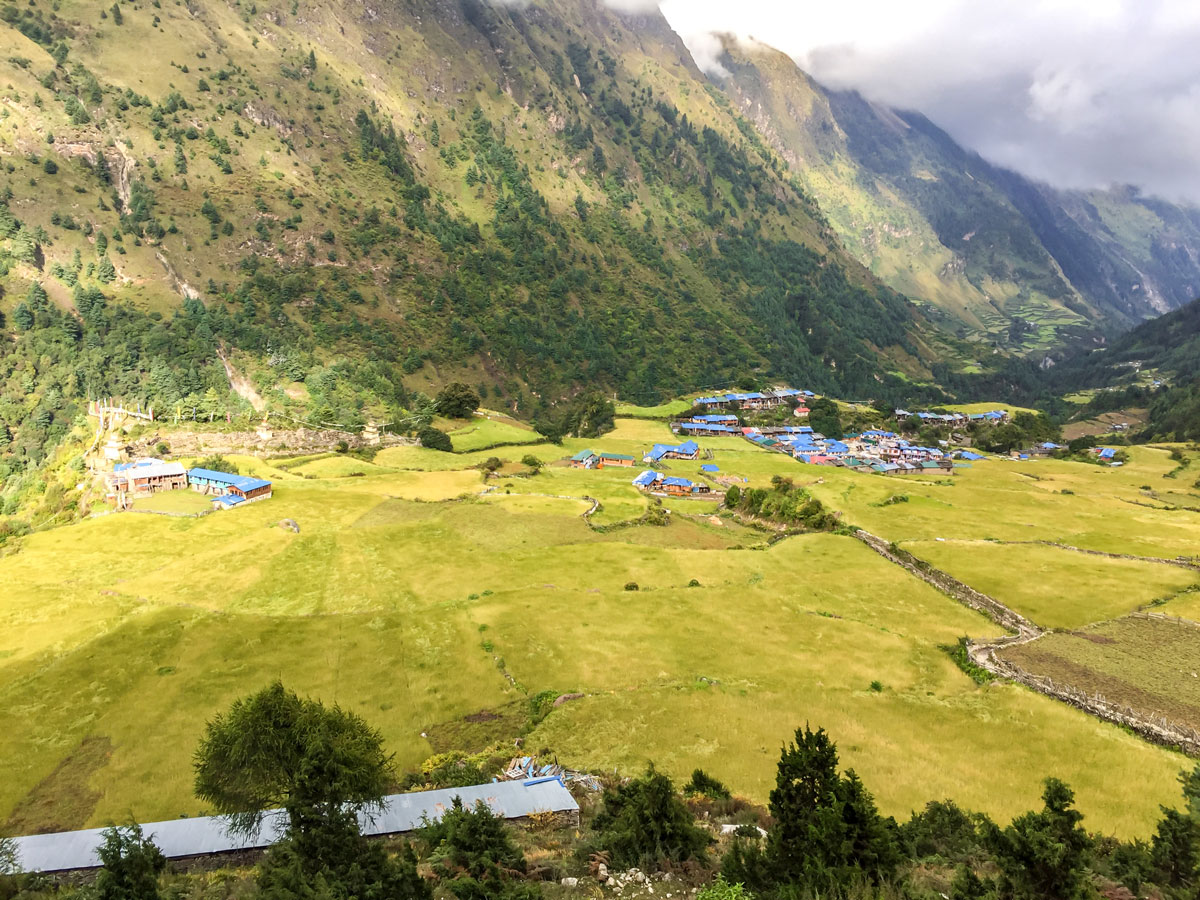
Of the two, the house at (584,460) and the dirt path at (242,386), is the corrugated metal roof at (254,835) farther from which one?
the dirt path at (242,386)

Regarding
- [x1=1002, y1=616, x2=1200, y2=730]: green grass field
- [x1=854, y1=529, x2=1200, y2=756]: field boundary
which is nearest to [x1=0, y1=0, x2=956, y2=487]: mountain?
[x1=854, y1=529, x2=1200, y2=756]: field boundary

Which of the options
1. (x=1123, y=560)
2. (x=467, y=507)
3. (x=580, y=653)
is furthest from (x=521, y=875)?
(x=1123, y=560)

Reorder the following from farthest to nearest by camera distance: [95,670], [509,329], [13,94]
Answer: [509,329] < [13,94] < [95,670]

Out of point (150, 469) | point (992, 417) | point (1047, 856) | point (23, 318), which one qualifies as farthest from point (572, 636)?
point (992, 417)

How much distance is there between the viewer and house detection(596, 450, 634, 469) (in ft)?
330

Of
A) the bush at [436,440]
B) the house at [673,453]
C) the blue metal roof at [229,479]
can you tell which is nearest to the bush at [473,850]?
the blue metal roof at [229,479]

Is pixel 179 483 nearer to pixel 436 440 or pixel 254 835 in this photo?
pixel 436 440

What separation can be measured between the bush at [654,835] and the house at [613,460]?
266 ft

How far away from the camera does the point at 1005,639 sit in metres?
39.6

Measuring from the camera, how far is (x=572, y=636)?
134 feet

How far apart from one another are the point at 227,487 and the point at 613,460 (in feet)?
189

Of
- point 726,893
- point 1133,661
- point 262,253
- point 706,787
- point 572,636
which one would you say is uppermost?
point 262,253

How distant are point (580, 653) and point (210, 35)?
703 ft

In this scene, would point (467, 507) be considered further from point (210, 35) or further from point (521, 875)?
point (210, 35)
